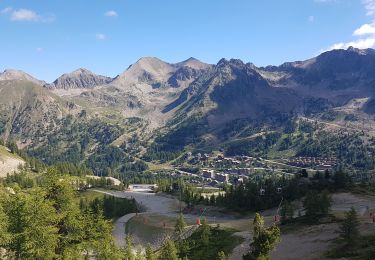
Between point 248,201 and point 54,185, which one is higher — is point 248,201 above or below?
below

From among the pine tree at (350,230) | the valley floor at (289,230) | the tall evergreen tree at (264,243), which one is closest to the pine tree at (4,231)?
the tall evergreen tree at (264,243)

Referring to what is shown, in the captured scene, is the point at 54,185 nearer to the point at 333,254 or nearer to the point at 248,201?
the point at 333,254

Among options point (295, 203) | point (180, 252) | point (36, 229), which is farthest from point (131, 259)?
point (295, 203)

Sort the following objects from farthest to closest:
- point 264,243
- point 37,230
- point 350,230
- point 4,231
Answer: point 350,230 < point 4,231 < point 37,230 < point 264,243

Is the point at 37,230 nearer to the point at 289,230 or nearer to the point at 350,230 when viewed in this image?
the point at 350,230

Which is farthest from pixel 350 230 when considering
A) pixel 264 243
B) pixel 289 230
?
pixel 264 243

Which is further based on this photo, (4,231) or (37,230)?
(4,231)

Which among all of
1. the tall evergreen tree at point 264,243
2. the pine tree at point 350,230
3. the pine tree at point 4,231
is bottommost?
the pine tree at point 350,230

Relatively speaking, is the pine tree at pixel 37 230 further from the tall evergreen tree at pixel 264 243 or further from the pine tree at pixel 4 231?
the tall evergreen tree at pixel 264 243

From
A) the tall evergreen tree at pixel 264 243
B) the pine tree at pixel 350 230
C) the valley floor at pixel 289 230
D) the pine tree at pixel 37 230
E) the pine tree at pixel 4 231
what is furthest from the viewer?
the valley floor at pixel 289 230

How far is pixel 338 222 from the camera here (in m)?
98.2

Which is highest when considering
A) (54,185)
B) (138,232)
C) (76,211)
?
(54,185)

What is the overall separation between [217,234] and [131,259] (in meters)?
51.8

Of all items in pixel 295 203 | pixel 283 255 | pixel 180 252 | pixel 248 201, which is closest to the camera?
pixel 283 255
